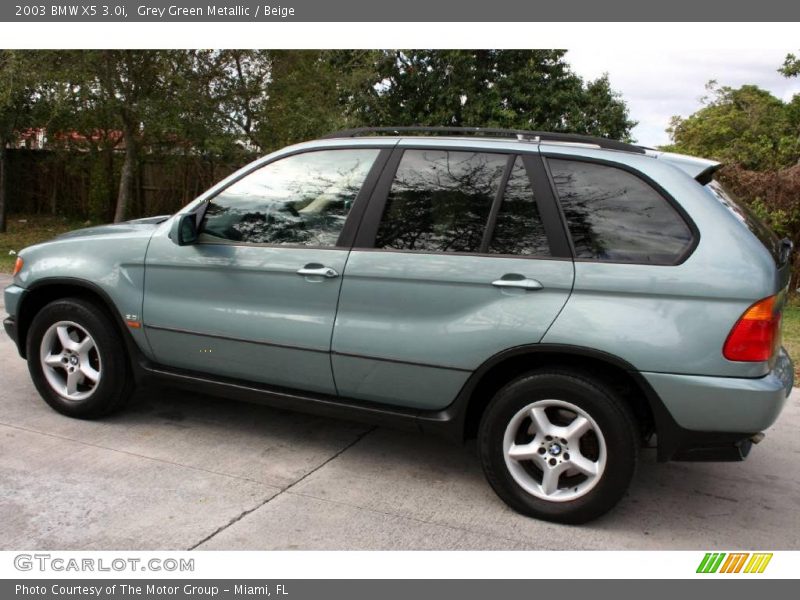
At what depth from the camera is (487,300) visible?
11.6ft

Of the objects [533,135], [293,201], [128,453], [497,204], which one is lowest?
[128,453]

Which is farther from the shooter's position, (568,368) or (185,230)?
(185,230)

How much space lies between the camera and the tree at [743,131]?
12.2 m

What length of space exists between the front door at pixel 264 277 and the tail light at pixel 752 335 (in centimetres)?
187

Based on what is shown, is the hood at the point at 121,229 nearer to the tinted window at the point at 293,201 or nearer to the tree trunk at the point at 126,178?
the tinted window at the point at 293,201

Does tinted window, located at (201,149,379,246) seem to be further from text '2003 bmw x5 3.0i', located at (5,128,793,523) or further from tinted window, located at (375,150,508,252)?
tinted window, located at (375,150,508,252)

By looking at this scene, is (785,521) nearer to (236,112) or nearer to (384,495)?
(384,495)

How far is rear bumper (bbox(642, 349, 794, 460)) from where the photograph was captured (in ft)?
10.4

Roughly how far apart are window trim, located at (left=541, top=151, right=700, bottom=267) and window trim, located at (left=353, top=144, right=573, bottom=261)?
0.02m

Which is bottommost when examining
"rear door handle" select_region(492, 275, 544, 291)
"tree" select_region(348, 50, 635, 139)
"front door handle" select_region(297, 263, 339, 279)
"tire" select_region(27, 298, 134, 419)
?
"tire" select_region(27, 298, 134, 419)

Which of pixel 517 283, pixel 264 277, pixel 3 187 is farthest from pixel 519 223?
pixel 3 187

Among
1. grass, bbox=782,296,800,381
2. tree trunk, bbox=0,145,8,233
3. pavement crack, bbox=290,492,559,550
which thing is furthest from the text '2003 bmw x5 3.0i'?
tree trunk, bbox=0,145,8,233

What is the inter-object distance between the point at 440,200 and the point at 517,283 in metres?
0.63

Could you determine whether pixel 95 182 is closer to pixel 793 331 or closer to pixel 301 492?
pixel 793 331
